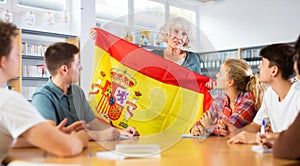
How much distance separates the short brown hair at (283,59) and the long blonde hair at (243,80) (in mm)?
368

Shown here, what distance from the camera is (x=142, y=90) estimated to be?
1.78 m

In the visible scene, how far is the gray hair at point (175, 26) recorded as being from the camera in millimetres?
1606

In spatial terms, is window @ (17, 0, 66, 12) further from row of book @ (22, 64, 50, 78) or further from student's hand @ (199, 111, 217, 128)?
student's hand @ (199, 111, 217, 128)

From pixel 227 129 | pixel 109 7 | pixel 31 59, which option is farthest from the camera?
pixel 109 7

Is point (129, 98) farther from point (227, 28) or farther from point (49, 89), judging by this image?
point (227, 28)

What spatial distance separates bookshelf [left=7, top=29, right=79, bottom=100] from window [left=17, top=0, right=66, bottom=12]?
510 mm

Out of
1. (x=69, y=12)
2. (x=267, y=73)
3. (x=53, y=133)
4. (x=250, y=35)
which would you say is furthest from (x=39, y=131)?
(x=250, y=35)

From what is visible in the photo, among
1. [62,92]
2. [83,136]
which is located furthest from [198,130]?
[62,92]

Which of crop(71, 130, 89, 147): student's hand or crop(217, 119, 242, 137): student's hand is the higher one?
crop(71, 130, 89, 147): student's hand

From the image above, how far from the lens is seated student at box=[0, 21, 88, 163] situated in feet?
3.82

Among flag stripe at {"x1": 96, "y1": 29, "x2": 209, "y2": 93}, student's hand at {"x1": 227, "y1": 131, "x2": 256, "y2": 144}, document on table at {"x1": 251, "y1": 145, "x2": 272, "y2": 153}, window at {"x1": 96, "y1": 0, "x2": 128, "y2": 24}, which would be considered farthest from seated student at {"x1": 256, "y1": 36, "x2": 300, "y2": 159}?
window at {"x1": 96, "y1": 0, "x2": 128, "y2": 24}

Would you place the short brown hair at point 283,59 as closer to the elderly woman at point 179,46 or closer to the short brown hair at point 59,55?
the elderly woman at point 179,46

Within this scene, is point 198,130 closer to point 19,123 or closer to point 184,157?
point 184,157

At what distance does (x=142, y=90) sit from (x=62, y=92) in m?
0.44
